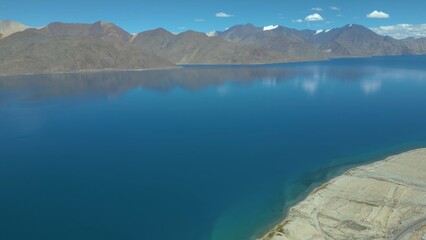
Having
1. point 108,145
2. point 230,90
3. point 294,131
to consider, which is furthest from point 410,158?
point 230,90

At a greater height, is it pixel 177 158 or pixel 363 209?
pixel 177 158

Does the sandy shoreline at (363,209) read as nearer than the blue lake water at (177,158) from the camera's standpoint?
Yes

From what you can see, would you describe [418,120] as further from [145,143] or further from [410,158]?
[145,143]

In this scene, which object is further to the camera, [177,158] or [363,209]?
[177,158]
